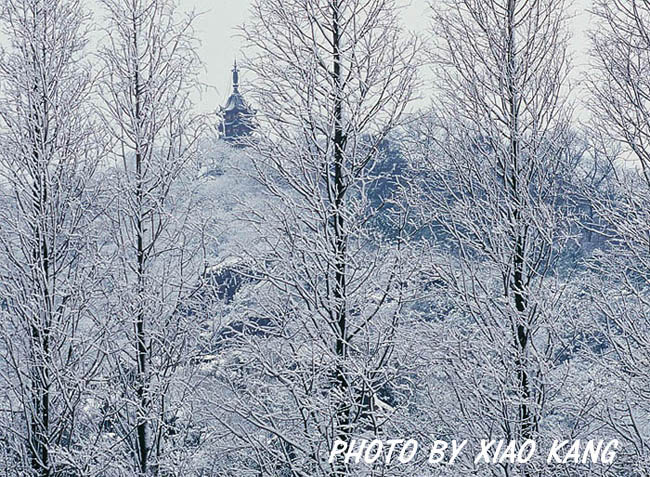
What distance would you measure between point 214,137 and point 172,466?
3405 millimetres

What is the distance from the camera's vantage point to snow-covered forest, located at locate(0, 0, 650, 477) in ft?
17.5

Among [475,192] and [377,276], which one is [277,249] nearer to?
[377,276]

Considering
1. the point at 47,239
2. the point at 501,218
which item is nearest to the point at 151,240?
the point at 47,239

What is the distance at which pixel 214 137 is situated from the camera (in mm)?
6957

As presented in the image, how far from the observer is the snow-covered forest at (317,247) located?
5320 millimetres

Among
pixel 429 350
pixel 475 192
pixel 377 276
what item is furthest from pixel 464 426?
pixel 475 192

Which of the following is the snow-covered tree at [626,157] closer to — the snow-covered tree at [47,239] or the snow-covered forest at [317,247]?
the snow-covered forest at [317,247]

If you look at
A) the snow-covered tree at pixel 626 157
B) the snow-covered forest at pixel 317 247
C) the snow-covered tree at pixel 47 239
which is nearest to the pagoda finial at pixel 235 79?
the snow-covered forest at pixel 317 247

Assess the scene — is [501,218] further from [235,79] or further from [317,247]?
[235,79]

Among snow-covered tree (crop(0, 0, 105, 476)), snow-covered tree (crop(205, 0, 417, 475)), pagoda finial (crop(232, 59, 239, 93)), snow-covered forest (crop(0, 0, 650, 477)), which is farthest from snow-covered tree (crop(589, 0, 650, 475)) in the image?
snow-covered tree (crop(0, 0, 105, 476))

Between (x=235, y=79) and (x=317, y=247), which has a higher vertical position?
(x=235, y=79)

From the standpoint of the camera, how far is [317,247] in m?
5.27

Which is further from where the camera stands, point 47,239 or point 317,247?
point 47,239

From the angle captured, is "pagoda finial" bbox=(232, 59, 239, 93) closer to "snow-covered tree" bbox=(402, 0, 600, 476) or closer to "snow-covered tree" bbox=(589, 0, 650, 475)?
"snow-covered tree" bbox=(402, 0, 600, 476)
